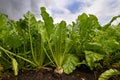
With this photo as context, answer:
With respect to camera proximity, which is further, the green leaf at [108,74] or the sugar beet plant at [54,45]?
the sugar beet plant at [54,45]

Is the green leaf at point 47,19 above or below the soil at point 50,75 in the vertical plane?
above

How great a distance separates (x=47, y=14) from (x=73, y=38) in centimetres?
40

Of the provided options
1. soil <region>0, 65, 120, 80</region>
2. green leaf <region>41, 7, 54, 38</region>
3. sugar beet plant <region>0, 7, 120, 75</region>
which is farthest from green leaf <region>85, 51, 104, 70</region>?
green leaf <region>41, 7, 54, 38</region>

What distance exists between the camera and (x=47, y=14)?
10.4 feet

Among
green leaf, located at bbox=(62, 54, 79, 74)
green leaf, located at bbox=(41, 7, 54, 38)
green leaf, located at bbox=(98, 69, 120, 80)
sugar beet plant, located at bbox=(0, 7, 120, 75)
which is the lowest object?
green leaf, located at bbox=(98, 69, 120, 80)

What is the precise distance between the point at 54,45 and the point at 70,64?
302 millimetres

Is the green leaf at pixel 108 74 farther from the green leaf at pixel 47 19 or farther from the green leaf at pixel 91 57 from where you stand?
the green leaf at pixel 47 19

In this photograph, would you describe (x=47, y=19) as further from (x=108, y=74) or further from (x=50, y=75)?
(x=108, y=74)

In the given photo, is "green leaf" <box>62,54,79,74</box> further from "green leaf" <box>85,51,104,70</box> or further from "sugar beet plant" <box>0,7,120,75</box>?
"green leaf" <box>85,51,104,70</box>

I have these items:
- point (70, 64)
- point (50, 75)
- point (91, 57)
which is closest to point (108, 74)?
point (91, 57)

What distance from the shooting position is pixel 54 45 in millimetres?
3258

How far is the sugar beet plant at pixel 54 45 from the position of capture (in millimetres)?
3141

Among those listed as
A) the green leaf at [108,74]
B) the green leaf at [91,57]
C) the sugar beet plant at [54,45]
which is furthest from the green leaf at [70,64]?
the green leaf at [108,74]

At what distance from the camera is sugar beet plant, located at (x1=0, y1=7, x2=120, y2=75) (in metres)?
3.14
